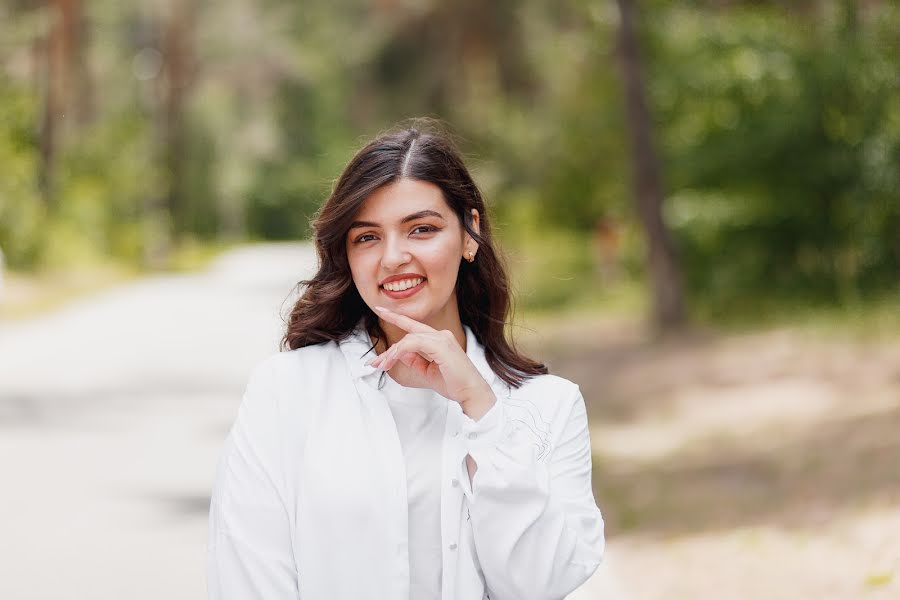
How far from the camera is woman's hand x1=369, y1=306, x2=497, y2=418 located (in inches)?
100

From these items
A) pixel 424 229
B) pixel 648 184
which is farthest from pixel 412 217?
pixel 648 184

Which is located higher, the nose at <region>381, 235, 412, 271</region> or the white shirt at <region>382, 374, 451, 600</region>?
the nose at <region>381, 235, 412, 271</region>

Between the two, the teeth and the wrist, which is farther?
the teeth

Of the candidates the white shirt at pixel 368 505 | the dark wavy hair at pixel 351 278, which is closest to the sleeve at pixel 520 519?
the white shirt at pixel 368 505

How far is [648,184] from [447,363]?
1581cm

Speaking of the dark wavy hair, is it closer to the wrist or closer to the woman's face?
the woman's face

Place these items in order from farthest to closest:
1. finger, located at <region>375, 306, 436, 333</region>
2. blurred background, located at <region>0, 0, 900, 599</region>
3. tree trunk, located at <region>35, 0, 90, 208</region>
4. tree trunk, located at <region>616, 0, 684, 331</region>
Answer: tree trunk, located at <region>35, 0, 90, 208</region>, tree trunk, located at <region>616, 0, 684, 331</region>, blurred background, located at <region>0, 0, 900, 599</region>, finger, located at <region>375, 306, 436, 333</region>

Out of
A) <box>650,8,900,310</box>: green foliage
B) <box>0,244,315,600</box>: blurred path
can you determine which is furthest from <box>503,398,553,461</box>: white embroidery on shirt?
<box>650,8,900,310</box>: green foliage

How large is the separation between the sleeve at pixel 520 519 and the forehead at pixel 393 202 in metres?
0.43

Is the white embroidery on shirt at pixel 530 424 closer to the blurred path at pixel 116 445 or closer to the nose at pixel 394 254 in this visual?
the nose at pixel 394 254

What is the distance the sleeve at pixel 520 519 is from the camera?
8.07ft

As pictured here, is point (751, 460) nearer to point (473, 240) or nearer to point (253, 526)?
point (473, 240)

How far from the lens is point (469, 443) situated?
2.51 meters

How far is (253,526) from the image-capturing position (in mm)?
2541
